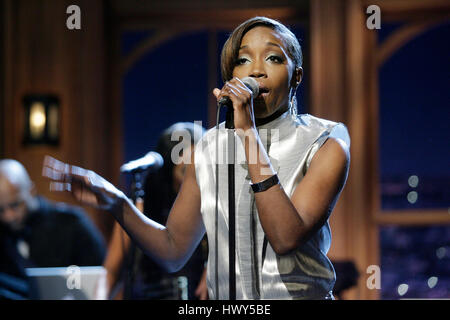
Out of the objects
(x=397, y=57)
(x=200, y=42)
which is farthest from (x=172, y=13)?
Answer: (x=397, y=57)

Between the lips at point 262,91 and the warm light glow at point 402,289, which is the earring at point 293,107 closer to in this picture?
the lips at point 262,91

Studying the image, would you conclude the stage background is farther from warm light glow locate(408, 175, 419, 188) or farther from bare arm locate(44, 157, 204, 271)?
bare arm locate(44, 157, 204, 271)

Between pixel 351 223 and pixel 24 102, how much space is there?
2305 mm

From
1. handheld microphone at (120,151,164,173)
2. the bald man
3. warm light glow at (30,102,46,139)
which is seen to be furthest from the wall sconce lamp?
handheld microphone at (120,151,164,173)

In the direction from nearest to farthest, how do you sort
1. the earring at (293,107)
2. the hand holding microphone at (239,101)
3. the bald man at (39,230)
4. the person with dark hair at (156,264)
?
the hand holding microphone at (239,101) → the earring at (293,107) → the person with dark hair at (156,264) → the bald man at (39,230)

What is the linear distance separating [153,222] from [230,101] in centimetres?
39

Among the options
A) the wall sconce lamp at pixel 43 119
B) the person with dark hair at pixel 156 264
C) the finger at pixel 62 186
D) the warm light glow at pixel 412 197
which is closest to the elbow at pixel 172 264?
the finger at pixel 62 186

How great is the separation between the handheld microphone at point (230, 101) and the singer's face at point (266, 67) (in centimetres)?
4

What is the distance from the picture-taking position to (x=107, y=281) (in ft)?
7.18

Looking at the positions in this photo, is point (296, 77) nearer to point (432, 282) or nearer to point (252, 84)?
point (252, 84)

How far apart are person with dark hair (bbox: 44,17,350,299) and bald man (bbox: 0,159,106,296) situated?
193 cm

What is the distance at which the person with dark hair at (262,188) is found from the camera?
1.12 meters

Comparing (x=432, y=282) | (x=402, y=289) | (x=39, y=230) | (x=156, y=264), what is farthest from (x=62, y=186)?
(x=432, y=282)

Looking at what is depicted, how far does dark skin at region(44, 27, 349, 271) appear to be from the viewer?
1114 millimetres
